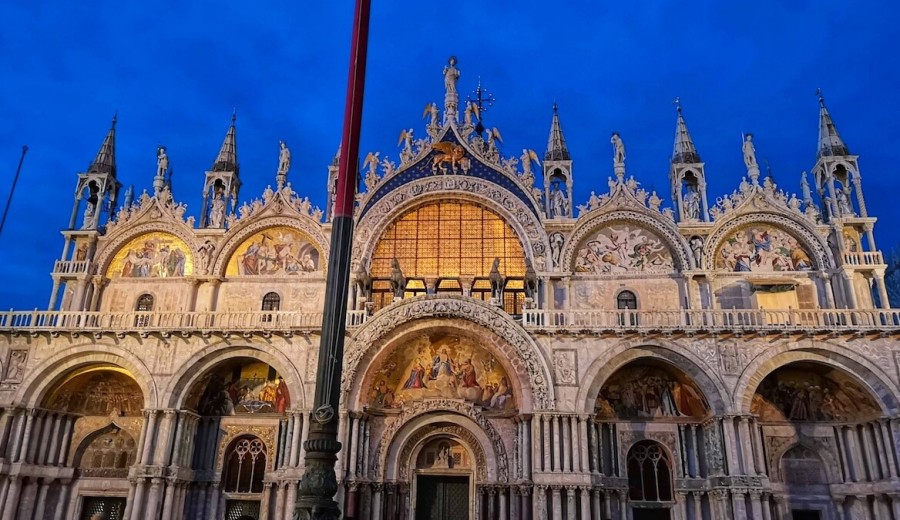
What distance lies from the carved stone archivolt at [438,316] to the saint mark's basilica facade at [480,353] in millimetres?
76

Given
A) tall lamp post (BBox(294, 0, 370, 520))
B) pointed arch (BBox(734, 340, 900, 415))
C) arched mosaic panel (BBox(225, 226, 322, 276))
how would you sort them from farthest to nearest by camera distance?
arched mosaic panel (BBox(225, 226, 322, 276))
pointed arch (BBox(734, 340, 900, 415))
tall lamp post (BBox(294, 0, 370, 520))

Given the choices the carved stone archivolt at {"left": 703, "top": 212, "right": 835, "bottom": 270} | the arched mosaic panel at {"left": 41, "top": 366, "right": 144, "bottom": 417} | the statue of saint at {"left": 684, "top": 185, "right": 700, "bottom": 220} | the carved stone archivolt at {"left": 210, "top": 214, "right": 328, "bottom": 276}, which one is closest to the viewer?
the carved stone archivolt at {"left": 703, "top": 212, "right": 835, "bottom": 270}

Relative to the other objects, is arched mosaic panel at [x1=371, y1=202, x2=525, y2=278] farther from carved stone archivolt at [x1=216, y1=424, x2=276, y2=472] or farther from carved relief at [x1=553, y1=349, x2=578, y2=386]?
carved stone archivolt at [x1=216, y1=424, x2=276, y2=472]

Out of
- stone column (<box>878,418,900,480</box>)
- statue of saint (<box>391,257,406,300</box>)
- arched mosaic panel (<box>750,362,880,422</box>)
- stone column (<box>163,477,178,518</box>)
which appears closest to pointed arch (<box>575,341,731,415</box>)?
arched mosaic panel (<box>750,362,880,422</box>)

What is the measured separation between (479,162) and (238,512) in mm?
15884

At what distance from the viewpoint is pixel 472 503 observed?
72.8 ft

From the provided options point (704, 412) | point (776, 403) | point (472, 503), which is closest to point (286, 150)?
→ point (472, 503)

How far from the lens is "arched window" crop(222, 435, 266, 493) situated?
2334cm

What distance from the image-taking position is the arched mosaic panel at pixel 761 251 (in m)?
24.1

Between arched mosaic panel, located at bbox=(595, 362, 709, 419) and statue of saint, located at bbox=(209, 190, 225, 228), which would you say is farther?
statue of saint, located at bbox=(209, 190, 225, 228)

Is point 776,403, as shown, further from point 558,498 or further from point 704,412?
point 558,498

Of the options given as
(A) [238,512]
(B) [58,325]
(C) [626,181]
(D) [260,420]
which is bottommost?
(A) [238,512]

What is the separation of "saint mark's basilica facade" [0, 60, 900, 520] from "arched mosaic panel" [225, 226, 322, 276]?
0.10 m

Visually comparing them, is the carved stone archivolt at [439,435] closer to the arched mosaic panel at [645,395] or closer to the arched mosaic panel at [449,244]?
the arched mosaic panel at [645,395]
